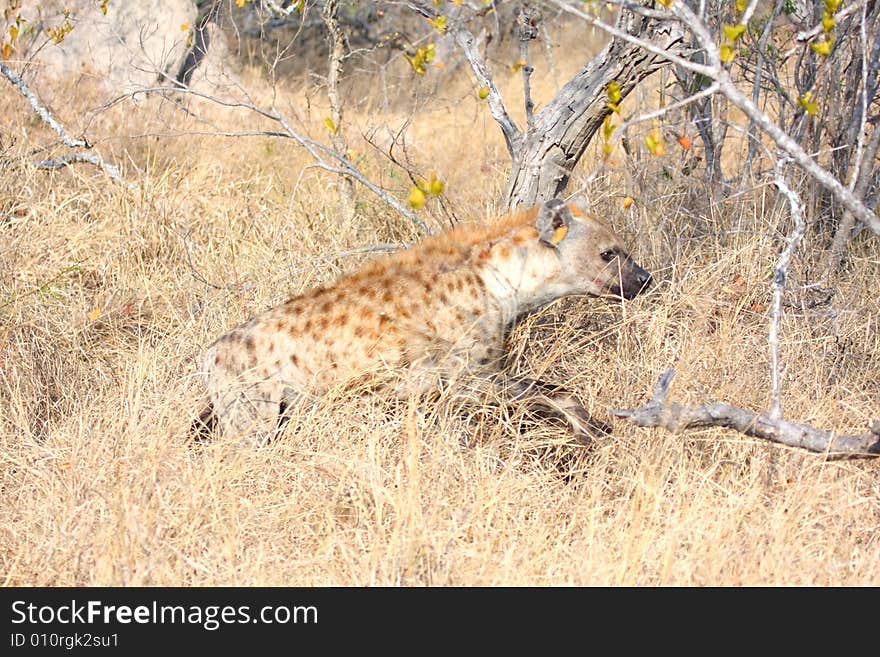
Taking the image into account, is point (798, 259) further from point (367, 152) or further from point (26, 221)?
point (26, 221)

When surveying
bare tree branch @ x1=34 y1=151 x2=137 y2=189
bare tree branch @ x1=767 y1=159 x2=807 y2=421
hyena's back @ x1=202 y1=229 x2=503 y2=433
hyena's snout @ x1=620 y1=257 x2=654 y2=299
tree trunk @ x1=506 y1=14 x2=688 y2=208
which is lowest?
bare tree branch @ x1=767 y1=159 x2=807 y2=421

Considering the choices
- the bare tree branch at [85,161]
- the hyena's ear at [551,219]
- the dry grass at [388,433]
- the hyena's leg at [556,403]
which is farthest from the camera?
the bare tree branch at [85,161]

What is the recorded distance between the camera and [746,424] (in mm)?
3594

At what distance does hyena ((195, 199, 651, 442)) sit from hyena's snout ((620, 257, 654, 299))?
0.08 metres

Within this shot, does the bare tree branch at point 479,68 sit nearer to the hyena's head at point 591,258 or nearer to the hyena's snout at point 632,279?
the hyena's head at point 591,258

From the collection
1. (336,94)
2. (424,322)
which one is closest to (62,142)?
(336,94)

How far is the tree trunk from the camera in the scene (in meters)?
4.82

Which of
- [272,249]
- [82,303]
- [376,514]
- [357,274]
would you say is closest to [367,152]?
[272,249]

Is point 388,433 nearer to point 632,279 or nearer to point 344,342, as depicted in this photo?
point 344,342

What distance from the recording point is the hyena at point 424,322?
167 inches

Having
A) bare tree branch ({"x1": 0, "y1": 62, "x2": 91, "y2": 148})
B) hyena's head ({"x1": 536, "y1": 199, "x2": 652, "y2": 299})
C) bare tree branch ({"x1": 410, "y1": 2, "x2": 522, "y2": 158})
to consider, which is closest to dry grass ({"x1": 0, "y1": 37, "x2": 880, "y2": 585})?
hyena's head ({"x1": 536, "y1": 199, "x2": 652, "y2": 299})

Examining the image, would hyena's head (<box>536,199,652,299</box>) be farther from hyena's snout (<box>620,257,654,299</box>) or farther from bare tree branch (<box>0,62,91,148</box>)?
bare tree branch (<box>0,62,91,148</box>)

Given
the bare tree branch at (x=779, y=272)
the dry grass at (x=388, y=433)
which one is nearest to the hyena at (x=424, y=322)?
the dry grass at (x=388, y=433)

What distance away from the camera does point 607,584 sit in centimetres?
323
